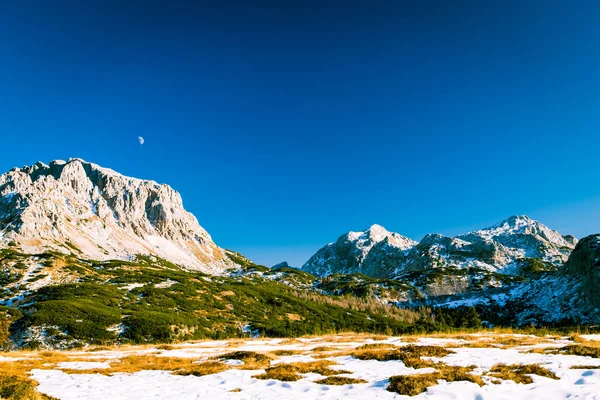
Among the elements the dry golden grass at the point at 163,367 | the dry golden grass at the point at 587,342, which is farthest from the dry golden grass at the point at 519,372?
the dry golden grass at the point at 163,367

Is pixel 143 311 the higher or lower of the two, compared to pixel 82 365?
higher

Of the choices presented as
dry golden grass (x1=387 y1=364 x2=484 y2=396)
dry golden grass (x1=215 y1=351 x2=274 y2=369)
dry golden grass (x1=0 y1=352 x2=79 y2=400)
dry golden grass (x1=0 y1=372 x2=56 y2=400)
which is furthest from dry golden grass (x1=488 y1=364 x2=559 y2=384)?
dry golden grass (x1=0 y1=352 x2=79 y2=400)

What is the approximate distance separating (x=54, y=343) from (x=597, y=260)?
524ft

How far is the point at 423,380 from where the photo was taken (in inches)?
511

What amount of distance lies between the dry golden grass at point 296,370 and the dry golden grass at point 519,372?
20.8 ft

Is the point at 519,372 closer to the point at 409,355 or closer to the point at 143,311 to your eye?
the point at 409,355

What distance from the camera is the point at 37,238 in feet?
546

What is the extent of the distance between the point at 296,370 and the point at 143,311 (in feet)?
A: 207

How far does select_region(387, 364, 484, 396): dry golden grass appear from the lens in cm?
1228

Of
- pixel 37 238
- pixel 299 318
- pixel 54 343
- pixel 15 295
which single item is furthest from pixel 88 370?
pixel 37 238

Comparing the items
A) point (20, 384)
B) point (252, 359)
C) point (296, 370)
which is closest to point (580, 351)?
point (296, 370)

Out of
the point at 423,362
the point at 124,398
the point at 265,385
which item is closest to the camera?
the point at 124,398

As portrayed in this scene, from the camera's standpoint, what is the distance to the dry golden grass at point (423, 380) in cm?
1228

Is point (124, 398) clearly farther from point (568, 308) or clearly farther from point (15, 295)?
point (568, 308)
